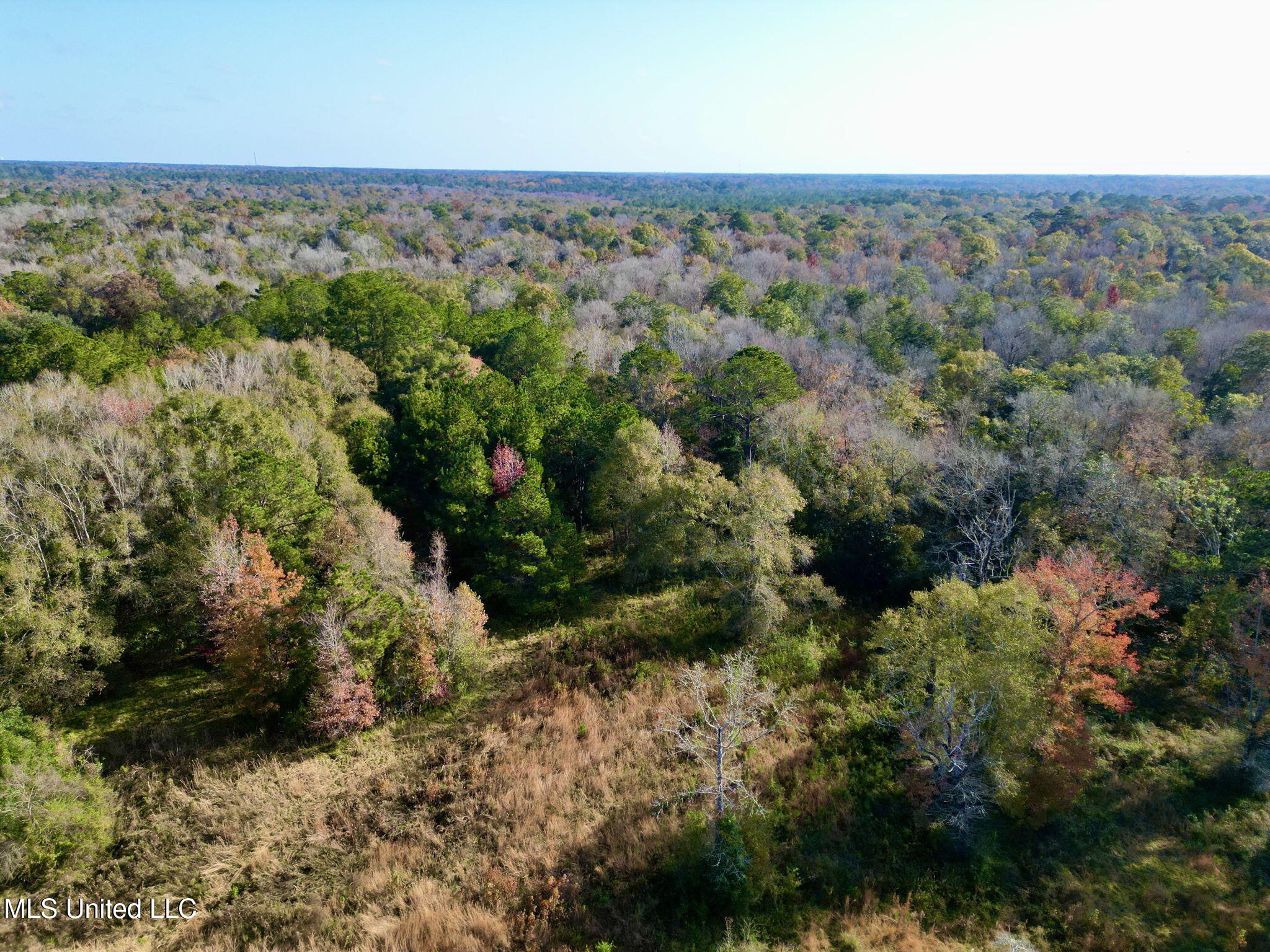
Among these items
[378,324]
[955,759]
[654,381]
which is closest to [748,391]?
[654,381]

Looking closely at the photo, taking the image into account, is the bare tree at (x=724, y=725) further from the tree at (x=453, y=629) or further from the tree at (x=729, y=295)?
the tree at (x=729, y=295)

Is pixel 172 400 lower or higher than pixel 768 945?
higher

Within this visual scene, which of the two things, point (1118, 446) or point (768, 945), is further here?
point (1118, 446)

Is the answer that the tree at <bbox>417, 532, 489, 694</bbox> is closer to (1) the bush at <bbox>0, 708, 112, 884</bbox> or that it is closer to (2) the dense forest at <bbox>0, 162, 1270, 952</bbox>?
(2) the dense forest at <bbox>0, 162, 1270, 952</bbox>

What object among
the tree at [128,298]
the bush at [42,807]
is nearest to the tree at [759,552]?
the bush at [42,807]

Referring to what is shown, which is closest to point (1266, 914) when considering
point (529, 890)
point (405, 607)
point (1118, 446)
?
point (529, 890)

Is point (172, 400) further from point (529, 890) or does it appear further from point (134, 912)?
point (529, 890)
